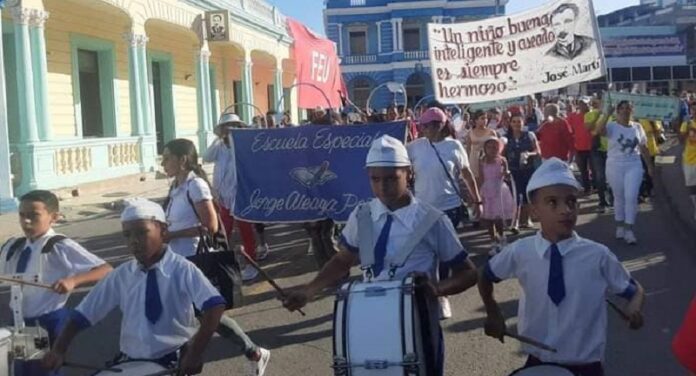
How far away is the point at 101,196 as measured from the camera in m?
17.9

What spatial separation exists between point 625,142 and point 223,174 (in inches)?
175

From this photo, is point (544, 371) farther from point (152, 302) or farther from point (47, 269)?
point (47, 269)

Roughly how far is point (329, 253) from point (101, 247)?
156 inches

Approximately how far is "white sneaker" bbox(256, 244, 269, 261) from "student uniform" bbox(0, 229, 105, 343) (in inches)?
218

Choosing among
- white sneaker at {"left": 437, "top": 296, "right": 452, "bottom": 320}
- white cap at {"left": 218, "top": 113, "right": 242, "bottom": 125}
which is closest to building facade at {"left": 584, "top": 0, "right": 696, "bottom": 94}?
white cap at {"left": 218, "top": 113, "right": 242, "bottom": 125}

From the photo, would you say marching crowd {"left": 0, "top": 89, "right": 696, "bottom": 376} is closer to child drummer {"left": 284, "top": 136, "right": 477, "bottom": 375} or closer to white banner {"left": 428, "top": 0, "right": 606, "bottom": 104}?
child drummer {"left": 284, "top": 136, "right": 477, "bottom": 375}

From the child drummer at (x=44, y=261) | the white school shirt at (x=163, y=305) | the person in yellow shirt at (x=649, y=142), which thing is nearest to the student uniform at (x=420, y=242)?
the white school shirt at (x=163, y=305)

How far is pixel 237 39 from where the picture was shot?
27.0 m

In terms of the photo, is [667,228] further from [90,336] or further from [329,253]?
[90,336]

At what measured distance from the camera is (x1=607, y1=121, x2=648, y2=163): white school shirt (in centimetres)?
973

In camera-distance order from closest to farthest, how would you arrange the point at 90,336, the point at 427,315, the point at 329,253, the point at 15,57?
the point at 427,315 < the point at 90,336 < the point at 329,253 < the point at 15,57

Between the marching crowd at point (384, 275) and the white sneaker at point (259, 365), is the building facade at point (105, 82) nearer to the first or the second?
the white sneaker at point (259, 365)

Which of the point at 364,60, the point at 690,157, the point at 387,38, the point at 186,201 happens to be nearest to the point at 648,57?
the point at 387,38

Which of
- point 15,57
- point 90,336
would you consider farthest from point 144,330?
point 15,57
